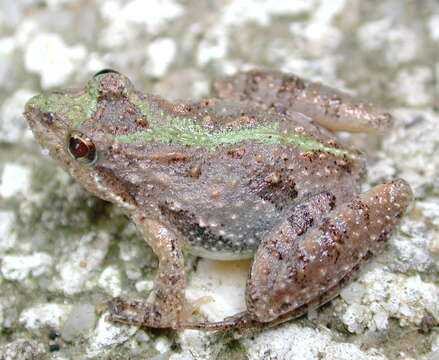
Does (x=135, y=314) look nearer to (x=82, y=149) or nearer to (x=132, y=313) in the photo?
(x=132, y=313)

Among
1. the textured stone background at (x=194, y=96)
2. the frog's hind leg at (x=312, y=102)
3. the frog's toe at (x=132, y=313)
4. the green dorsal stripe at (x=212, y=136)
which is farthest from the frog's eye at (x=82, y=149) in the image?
the frog's hind leg at (x=312, y=102)

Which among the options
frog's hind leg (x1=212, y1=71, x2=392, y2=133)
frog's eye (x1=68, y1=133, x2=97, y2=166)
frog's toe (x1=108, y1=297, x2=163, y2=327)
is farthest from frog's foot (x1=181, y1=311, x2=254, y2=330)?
frog's hind leg (x1=212, y1=71, x2=392, y2=133)

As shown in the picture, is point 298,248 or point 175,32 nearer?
point 298,248

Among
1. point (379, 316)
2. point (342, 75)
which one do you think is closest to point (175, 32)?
point (342, 75)

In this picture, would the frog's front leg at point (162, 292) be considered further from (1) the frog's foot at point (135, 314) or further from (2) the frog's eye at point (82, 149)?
(2) the frog's eye at point (82, 149)

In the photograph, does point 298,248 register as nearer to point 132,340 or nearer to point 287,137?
point 287,137
